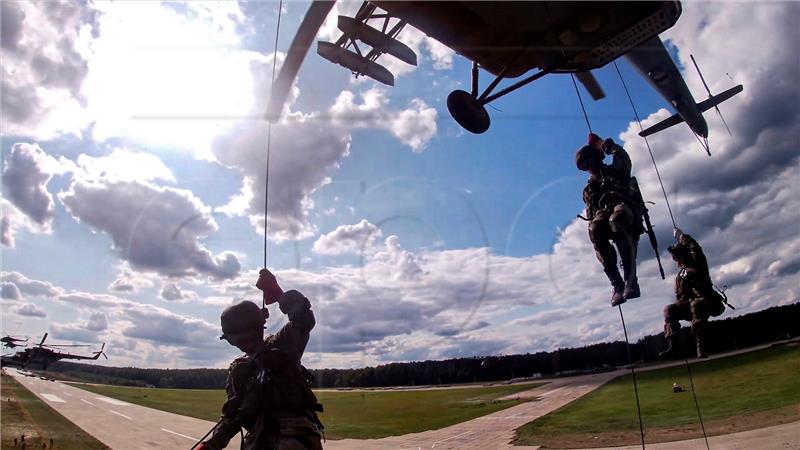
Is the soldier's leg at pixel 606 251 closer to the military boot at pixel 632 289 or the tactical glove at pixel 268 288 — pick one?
the military boot at pixel 632 289

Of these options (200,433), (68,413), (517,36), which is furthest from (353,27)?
(68,413)

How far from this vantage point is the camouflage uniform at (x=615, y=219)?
611 centimetres

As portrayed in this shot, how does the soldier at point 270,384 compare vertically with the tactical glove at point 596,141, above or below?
below

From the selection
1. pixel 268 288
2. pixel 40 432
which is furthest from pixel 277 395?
pixel 40 432

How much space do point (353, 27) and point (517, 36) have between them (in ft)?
8.57

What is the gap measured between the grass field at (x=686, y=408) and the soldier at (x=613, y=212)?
27.6 meters

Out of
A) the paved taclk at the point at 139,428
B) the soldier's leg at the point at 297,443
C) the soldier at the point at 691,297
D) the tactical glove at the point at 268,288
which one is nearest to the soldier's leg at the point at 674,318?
the soldier at the point at 691,297

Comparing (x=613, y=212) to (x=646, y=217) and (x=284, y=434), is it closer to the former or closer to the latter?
(x=646, y=217)

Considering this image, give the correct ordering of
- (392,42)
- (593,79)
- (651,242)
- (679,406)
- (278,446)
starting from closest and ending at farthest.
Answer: (278,446), (651,242), (392,42), (593,79), (679,406)

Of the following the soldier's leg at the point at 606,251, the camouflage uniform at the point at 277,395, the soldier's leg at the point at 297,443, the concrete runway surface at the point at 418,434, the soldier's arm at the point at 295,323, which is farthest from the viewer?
the concrete runway surface at the point at 418,434

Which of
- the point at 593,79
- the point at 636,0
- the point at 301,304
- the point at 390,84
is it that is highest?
the point at 593,79

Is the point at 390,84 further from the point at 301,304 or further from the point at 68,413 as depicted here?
the point at 68,413

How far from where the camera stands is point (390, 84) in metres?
7.82

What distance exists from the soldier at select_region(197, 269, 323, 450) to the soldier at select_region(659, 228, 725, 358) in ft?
16.5
